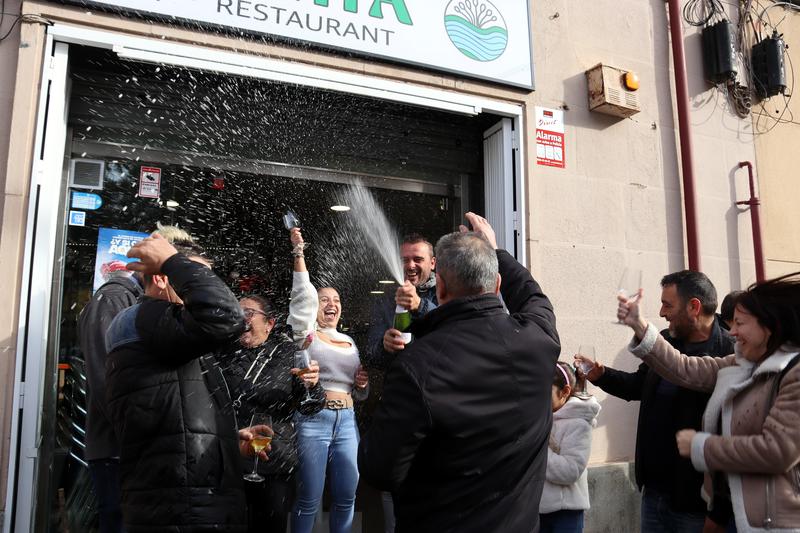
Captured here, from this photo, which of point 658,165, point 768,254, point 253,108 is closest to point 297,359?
point 253,108

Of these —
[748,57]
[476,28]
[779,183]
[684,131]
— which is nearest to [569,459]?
[476,28]

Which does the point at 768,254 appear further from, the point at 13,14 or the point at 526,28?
the point at 13,14

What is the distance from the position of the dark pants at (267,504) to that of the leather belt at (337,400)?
630 mm

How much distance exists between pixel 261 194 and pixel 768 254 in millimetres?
5612

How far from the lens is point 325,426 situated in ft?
14.8

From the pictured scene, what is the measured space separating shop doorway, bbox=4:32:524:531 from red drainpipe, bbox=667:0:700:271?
1.98 m

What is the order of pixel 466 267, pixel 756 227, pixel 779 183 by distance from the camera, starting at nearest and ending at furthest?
pixel 466 267
pixel 756 227
pixel 779 183

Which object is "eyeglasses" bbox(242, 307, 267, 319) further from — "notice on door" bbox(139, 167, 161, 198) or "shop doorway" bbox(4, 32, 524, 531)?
"notice on door" bbox(139, 167, 161, 198)

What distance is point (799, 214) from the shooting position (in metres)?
7.24

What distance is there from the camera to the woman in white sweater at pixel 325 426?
4422 mm

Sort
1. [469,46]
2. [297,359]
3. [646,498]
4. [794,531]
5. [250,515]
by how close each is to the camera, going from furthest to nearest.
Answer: [469,46] → [297,359] → [250,515] → [646,498] → [794,531]

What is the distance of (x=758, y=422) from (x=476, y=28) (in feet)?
13.6

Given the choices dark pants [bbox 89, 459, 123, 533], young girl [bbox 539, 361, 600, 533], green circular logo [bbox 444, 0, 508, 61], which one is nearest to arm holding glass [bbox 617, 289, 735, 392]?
young girl [bbox 539, 361, 600, 533]

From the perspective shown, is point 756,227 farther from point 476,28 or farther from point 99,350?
point 99,350
